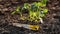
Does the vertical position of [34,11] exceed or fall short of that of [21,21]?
it exceeds it

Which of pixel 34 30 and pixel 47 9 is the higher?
pixel 47 9

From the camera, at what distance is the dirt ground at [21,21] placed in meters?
2.53

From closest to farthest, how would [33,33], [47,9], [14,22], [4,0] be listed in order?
[33,33] < [14,22] < [47,9] < [4,0]

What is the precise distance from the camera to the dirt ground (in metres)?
2.53

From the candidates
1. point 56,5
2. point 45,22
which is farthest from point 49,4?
point 45,22

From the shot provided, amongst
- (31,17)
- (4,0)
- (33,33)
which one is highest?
(4,0)

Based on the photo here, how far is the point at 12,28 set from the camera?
2.59 meters

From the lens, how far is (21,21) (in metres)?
2.70

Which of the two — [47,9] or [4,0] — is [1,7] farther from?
[47,9]

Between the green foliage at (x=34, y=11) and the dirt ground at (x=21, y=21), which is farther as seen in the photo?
the green foliage at (x=34, y=11)

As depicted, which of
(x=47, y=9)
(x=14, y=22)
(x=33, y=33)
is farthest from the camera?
(x=47, y=9)

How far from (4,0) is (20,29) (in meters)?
0.76

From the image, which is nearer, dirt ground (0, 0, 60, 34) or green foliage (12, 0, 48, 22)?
dirt ground (0, 0, 60, 34)

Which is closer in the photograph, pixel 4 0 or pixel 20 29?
pixel 20 29
